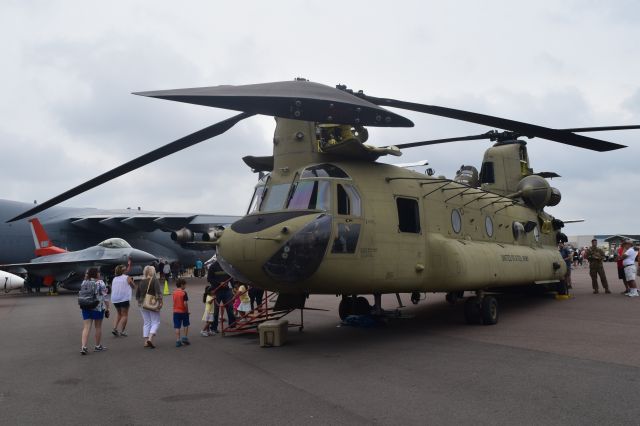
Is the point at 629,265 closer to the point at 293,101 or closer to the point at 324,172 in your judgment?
the point at 324,172

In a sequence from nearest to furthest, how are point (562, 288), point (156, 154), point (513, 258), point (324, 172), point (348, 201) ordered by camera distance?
point (156, 154) < point (348, 201) < point (324, 172) < point (513, 258) < point (562, 288)

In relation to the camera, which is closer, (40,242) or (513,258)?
(513,258)

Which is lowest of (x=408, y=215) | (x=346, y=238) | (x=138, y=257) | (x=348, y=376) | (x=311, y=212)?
(x=348, y=376)

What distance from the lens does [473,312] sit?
1135 cm

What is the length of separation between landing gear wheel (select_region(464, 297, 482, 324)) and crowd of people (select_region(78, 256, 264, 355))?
4876 mm

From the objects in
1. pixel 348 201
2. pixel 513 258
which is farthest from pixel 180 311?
pixel 513 258

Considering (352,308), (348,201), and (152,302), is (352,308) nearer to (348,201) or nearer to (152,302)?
(348,201)

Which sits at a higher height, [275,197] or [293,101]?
[293,101]

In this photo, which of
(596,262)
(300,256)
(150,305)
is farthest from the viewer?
(596,262)

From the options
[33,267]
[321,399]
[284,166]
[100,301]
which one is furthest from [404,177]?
[33,267]

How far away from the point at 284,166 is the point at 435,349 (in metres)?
4.34

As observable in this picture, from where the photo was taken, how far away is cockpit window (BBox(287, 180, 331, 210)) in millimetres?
8688

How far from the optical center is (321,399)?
583cm

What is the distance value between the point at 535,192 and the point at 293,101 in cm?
1183
